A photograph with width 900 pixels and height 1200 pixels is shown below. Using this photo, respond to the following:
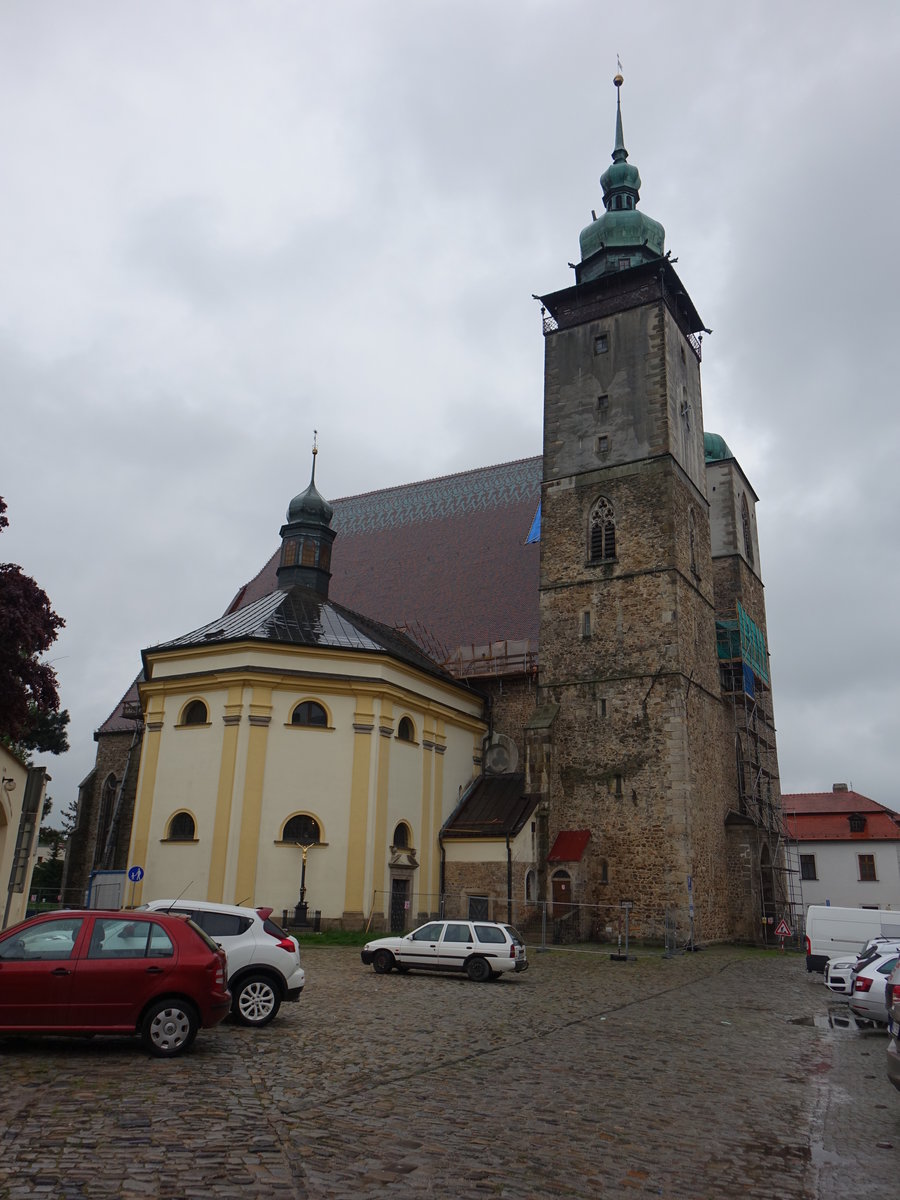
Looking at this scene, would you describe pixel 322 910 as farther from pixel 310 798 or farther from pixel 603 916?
pixel 603 916

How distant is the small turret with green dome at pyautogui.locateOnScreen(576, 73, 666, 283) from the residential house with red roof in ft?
99.7

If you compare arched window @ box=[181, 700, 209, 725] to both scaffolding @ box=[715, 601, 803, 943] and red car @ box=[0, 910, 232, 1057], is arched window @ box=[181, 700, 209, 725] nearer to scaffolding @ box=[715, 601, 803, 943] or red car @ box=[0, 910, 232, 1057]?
scaffolding @ box=[715, 601, 803, 943]

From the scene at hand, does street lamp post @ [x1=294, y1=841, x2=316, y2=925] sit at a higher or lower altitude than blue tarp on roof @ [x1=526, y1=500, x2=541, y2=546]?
lower

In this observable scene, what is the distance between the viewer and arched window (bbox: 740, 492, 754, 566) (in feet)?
131

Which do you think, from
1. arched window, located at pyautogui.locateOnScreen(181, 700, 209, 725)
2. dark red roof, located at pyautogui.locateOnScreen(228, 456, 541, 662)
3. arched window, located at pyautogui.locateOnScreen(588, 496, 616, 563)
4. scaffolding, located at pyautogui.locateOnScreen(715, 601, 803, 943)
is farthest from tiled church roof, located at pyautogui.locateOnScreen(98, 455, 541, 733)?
arched window, located at pyautogui.locateOnScreen(181, 700, 209, 725)

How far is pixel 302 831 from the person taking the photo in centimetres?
2695

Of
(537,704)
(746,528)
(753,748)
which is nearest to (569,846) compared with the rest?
(537,704)

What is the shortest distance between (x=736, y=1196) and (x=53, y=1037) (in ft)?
24.4

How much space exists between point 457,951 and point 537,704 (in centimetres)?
1428

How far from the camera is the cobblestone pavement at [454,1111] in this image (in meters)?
5.98

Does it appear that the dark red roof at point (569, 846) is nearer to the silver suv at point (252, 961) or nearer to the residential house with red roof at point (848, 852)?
the silver suv at point (252, 961)

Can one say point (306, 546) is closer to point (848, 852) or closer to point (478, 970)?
point (478, 970)

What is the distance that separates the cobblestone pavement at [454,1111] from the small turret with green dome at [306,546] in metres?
23.0

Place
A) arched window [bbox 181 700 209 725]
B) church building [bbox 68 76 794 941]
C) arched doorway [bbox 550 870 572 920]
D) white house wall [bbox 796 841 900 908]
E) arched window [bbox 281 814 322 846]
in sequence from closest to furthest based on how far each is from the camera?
arched window [bbox 281 814 322 846]
church building [bbox 68 76 794 941]
arched window [bbox 181 700 209 725]
arched doorway [bbox 550 870 572 920]
white house wall [bbox 796 841 900 908]
